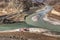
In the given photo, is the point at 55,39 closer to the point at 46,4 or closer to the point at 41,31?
the point at 41,31

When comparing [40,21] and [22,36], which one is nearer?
[22,36]

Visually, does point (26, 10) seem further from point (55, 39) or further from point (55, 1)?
point (55, 39)

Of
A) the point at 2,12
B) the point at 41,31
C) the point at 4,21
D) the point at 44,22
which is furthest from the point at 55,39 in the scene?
the point at 2,12

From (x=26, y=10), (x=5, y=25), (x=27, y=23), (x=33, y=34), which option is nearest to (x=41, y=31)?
(x=33, y=34)

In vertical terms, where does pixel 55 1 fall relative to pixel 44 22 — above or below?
above

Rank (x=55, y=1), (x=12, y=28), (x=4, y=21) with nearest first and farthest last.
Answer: (x=12, y=28), (x=4, y=21), (x=55, y=1)

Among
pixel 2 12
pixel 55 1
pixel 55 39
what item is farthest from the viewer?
pixel 55 1

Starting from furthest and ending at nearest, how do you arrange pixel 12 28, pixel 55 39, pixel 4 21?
pixel 4 21
pixel 12 28
pixel 55 39

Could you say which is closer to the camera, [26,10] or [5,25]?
[5,25]

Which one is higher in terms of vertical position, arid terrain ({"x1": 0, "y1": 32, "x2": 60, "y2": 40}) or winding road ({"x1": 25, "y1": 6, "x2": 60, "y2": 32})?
winding road ({"x1": 25, "y1": 6, "x2": 60, "y2": 32})

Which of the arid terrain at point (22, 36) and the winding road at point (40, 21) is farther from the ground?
the winding road at point (40, 21)
